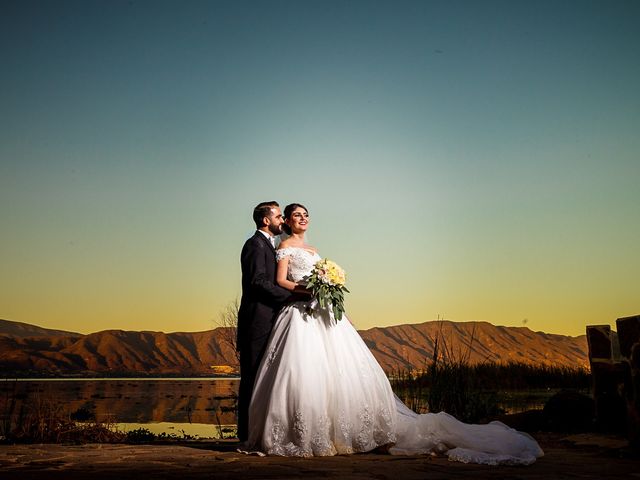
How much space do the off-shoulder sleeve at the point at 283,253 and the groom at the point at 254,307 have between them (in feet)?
0.52

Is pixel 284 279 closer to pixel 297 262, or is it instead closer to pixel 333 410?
pixel 297 262

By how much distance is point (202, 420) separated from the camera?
2141cm

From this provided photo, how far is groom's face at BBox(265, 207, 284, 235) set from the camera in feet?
23.9

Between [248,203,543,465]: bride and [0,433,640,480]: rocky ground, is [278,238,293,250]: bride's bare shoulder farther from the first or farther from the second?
[0,433,640,480]: rocky ground

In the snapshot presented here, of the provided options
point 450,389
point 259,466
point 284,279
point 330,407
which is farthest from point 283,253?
point 450,389

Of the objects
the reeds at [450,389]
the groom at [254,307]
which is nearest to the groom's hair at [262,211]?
the groom at [254,307]

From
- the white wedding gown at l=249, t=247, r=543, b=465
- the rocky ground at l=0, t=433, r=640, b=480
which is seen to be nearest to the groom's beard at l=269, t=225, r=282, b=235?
the white wedding gown at l=249, t=247, r=543, b=465

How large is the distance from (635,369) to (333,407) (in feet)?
10.3

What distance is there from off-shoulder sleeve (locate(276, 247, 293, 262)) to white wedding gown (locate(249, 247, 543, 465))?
543 millimetres

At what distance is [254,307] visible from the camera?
6.95 m

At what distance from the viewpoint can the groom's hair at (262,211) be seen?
7.30 m

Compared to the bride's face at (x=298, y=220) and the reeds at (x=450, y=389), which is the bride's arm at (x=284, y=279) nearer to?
the bride's face at (x=298, y=220)

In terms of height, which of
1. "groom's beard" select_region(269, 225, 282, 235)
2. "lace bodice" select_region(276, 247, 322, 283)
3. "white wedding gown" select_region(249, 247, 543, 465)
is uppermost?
"groom's beard" select_region(269, 225, 282, 235)

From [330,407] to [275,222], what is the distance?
2.18 m
